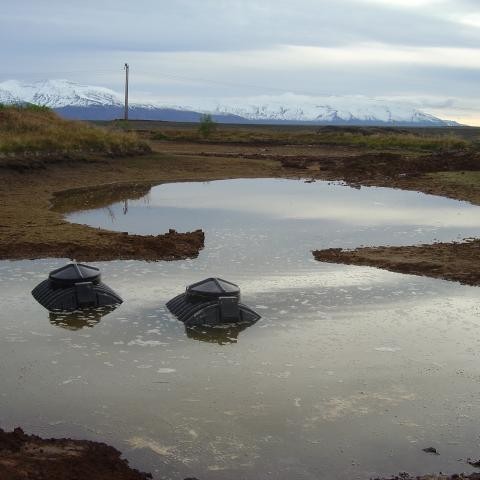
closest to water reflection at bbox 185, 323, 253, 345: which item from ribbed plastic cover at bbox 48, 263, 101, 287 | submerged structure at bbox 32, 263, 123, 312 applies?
submerged structure at bbox 32, 263, 123, 312

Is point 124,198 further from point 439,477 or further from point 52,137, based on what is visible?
point 439,477

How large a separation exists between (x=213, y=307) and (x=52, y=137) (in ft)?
70.4

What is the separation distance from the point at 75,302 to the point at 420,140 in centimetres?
4652

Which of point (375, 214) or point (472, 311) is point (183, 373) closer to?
point (472, 311)

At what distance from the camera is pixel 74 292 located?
9.89 metres

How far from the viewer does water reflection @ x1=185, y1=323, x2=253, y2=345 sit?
880 centimetres

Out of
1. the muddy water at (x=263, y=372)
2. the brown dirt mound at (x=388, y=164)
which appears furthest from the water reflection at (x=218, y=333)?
the brown dirt mound at (x=388, y=164)

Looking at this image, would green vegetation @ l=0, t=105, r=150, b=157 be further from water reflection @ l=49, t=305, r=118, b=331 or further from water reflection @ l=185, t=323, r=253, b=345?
water reflection @ l=185, t=323, r=253, b=345

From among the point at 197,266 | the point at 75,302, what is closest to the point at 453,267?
the point at 197,266

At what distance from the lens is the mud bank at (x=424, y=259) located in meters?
12.5

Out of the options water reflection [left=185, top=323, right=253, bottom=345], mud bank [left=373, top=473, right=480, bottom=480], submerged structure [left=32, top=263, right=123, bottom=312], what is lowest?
mud bank [left=373, top=473, right=480, bottom=480]

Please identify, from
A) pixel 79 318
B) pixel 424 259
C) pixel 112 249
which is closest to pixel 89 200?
pixel 112 249

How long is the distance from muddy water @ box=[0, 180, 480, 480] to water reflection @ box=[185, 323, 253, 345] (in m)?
0.04

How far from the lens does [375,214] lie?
20.3 meters
